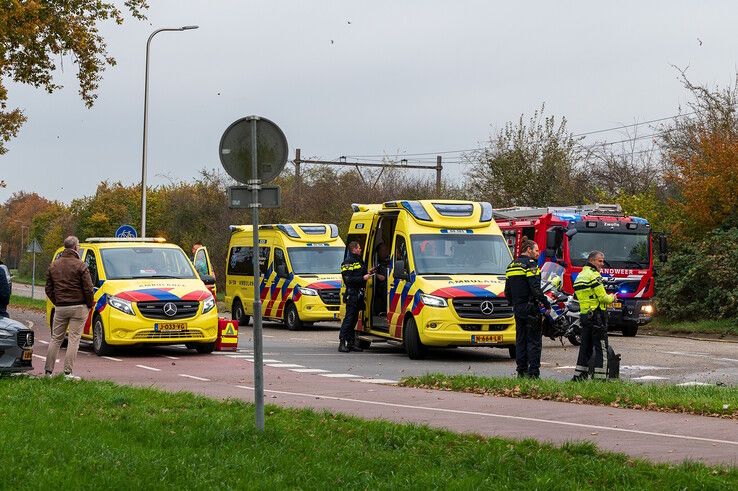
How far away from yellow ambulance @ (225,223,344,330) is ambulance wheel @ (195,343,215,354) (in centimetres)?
779

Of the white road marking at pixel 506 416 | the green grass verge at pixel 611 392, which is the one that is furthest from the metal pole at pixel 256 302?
the green grass verge at pixel 611 392

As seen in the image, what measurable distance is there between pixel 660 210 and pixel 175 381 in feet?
77.7

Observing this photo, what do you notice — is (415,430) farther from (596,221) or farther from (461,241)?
(596,221)

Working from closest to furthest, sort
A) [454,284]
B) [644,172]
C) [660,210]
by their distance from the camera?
[454,284], [660,210], [644,172]

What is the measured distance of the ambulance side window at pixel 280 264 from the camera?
30531mm

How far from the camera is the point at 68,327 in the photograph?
53.4ft

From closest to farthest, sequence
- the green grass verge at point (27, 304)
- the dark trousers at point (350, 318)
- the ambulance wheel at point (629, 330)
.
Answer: the dark trousers at point (350, 318)
the ambulance wheel at point (629, 330)
the green grass verge at point (27, 304)

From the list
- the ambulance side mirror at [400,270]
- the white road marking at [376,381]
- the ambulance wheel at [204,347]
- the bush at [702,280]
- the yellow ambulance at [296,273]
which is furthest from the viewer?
the bush at [702,280]

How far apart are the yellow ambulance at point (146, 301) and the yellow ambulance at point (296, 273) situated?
7734 mm

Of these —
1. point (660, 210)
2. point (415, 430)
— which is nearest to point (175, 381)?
point (415, 430)

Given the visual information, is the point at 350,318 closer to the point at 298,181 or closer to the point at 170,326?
the point at 170,326

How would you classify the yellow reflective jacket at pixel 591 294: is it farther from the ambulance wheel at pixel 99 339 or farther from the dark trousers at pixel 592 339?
the ambulance wheel at pixel 99 339

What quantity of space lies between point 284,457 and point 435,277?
11.7 m

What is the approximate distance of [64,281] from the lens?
635 inches
